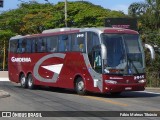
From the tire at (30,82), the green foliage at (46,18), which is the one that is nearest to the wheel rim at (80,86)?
the tire at (30,82)

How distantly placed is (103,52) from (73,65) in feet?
9.54

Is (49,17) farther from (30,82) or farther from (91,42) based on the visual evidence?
(91,42)

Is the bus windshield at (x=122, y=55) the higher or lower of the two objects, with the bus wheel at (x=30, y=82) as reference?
higher

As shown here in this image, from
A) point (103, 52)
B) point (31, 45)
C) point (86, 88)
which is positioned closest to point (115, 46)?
point (103, 52)

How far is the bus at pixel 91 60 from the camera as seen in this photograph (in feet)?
66.2

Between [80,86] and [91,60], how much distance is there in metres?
1.77

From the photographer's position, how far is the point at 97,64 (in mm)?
20516

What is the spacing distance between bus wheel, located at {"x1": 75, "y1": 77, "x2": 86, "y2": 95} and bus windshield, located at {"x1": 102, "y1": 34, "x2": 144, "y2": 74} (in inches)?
83.4

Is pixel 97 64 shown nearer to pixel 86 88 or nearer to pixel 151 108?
pixel 86 88

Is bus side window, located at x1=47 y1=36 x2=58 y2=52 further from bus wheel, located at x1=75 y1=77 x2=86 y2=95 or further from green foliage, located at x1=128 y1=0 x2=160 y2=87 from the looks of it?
green foliage, located at x1=128 y1=0 x2=160 y2=87

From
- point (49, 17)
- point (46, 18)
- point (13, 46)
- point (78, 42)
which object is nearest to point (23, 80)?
point (13, 46)

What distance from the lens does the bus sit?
66.2 feet

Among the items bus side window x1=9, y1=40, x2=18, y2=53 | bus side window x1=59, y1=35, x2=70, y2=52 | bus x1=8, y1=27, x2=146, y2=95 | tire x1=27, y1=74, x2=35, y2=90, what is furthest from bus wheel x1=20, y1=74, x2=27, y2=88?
bus side window x1=59, y1=35, x2=70, y2=52

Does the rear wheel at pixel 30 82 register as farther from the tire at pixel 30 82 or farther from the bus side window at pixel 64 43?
the bus side window at pixel 64 43
